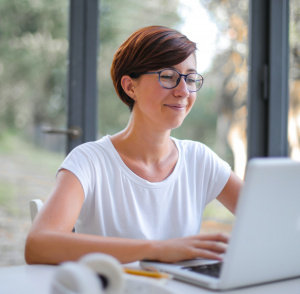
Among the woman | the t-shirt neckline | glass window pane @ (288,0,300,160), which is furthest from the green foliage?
glass window pane @ (288,0,300,160)

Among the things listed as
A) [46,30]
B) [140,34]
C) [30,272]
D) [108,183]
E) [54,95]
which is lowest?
[30,272]

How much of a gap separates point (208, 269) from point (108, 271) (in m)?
0.37

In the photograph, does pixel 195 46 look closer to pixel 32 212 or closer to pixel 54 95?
pixel 32 212

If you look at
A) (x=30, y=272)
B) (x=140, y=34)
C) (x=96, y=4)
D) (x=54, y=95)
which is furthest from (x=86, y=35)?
(x=30, y=272)

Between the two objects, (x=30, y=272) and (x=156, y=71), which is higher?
(x=156, y=71)

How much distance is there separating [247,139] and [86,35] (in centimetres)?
118

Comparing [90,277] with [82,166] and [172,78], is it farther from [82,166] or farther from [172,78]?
[172,78]

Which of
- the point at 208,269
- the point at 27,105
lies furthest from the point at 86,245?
the point at 27,105

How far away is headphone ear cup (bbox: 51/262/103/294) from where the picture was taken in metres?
0.68

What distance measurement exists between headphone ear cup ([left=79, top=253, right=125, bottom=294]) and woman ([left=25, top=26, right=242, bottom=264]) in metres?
0.62

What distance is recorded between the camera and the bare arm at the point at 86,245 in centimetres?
112

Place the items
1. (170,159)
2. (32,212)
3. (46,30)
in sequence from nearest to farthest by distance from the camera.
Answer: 1. (32,212)
2. (170,159)
3. (46,30)

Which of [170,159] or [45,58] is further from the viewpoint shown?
[45,58]

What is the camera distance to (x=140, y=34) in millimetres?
1636
